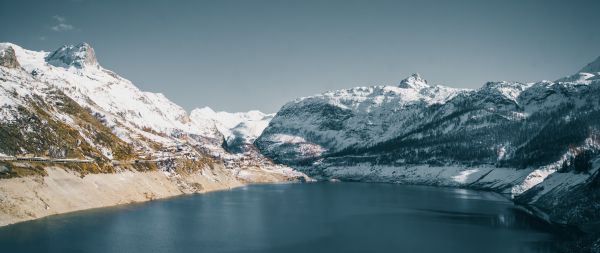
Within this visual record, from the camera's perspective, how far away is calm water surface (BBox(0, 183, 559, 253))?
107 metres

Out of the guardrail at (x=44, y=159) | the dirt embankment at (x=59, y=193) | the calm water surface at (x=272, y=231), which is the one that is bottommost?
the calm water surface at (x=272, y=231)

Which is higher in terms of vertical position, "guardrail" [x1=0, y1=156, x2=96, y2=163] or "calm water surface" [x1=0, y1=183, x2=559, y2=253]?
"guardrail" [x1=0, y1=156, x2=96, y2=163]

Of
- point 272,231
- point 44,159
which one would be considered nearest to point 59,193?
point 44,159

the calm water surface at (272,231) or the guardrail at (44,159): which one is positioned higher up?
the guardrail at (44,159)

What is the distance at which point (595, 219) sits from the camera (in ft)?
416

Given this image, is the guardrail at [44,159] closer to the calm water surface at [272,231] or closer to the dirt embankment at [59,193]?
the dirt embankment at [59,193]

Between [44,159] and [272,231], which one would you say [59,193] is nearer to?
[44,159]

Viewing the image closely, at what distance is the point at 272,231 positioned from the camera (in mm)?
133750

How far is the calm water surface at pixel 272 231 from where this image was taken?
4222 inches

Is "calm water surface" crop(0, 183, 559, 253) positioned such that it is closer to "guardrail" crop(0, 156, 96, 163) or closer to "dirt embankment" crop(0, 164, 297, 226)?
"dirt embankment" crop(0, 164, 297, 226)

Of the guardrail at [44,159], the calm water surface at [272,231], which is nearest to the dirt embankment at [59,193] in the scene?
the calm water surface at [272,231]

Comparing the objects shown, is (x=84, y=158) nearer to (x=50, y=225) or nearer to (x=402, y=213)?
(x=50, y=225)

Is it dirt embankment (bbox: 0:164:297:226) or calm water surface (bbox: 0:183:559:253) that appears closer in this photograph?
calm water surface (bbox: 0:183:559:253)

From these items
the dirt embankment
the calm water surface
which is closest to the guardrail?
the dirt embankment
